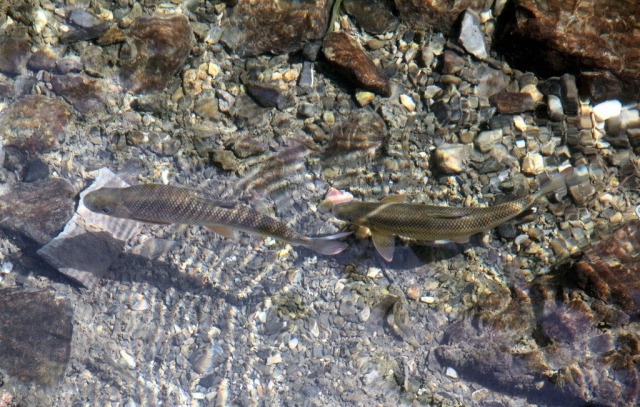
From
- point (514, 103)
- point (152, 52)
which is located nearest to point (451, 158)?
point (514, 103)

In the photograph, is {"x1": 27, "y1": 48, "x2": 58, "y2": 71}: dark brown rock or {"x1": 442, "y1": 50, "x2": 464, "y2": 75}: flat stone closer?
{"x1": 442, "y1": 50, "x2": 464, "y2": 75}: flat stone

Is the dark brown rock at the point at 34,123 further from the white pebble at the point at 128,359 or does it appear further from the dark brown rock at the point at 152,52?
the white pebble at the point at 128,359

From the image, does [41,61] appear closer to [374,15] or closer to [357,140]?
[357,140]

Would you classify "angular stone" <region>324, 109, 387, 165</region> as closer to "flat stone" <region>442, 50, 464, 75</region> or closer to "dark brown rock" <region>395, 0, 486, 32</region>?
"flat stone" <region>442, 50, 464, 75</region>

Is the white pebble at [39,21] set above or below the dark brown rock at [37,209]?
above

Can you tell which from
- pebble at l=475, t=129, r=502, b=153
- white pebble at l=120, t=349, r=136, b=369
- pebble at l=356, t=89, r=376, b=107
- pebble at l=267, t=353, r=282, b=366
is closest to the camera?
pebble at l=267, t=353, r=282, b=366

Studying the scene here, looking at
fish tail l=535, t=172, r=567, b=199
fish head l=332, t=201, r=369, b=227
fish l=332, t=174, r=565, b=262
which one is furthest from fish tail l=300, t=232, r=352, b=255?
fish tail l=535, t=172, r=567, b=199

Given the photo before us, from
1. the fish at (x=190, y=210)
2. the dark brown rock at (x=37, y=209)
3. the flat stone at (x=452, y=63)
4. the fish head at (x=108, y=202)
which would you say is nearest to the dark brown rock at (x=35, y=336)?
the dark brown rock at (x=37, y=209)
